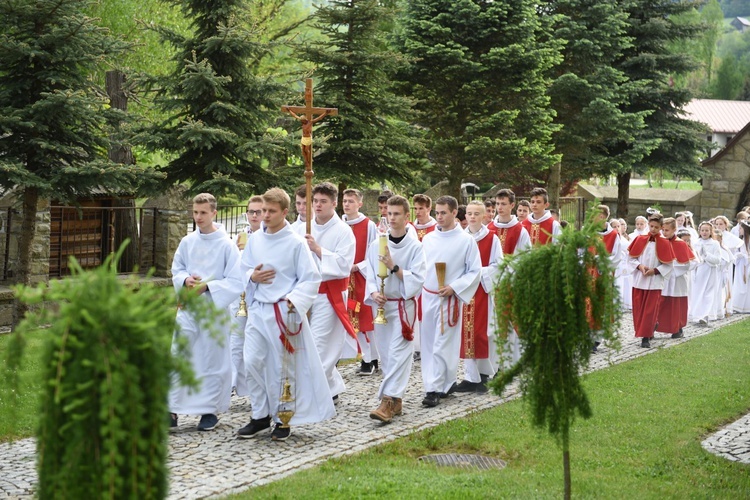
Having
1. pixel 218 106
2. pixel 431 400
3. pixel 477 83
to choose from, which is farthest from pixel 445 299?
pixel 477 83

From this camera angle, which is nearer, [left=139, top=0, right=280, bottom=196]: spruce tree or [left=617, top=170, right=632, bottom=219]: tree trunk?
[left=139, top=0, right=280, bottom=196]: spruce tree

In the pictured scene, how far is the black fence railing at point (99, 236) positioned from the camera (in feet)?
49.2

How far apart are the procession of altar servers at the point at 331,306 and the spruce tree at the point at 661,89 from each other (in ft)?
57.9

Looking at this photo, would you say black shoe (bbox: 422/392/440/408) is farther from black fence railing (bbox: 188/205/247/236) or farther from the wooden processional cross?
black fence railing (bbox: 188/205/247/236)

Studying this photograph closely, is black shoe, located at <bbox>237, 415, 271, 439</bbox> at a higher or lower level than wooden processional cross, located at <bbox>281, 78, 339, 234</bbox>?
lower

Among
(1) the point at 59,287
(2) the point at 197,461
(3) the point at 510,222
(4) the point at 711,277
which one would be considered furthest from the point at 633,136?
(1) the point at 59,287

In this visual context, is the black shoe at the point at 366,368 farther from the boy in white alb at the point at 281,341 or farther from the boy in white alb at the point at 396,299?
the boy in white alb at the point at 281,341

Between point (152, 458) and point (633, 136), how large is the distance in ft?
85.2

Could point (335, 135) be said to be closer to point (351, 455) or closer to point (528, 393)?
point (351, 455)

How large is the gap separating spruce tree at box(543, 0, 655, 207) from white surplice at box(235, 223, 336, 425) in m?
18.6

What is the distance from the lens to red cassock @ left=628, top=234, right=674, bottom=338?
13.7 meters

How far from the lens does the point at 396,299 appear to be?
8.92 meters

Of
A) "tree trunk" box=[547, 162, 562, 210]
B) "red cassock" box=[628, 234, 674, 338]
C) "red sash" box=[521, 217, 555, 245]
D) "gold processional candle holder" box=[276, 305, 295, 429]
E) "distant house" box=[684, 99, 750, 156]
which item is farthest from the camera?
"distant house" box=[684, 99, 750, 156]

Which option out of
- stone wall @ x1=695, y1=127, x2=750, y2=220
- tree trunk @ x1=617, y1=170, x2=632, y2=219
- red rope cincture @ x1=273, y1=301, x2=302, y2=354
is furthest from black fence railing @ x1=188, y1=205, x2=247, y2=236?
stone wall @ x1=695, y1=127, x2=750, y2=220
